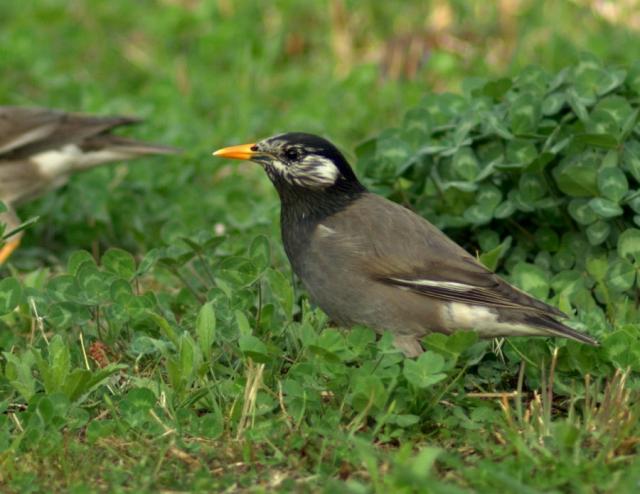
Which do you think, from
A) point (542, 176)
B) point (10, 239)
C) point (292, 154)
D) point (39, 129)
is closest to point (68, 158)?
point (39, 129)

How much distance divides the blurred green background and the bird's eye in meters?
2.74

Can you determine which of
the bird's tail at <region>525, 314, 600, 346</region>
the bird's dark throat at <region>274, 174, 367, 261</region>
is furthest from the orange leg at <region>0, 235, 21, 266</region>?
the bird's tail at <region>525, 314, 600, 346</region>

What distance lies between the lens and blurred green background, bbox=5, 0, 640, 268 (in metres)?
9.12

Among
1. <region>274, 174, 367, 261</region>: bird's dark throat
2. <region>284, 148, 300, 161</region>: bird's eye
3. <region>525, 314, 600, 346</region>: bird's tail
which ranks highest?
<region>284, 148, 300, 161</region>: bird's eye

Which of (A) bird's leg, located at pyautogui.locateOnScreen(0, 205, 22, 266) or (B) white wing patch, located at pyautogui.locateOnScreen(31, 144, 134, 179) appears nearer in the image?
(A) bird's leg, located at pyautogui.locateOnScreen(0, 205, 22, 266)

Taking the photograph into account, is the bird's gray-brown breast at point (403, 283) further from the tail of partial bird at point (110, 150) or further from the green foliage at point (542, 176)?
the tail of partial bird at point (110, 150)

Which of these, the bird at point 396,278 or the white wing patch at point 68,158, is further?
the white wing patch at point 68,158

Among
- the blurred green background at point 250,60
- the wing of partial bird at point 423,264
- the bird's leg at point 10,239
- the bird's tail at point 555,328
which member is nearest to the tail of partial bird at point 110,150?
the blurred green background at point 250,60

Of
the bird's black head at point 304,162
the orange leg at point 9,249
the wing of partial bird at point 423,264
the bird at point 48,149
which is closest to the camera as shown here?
the wing of partial bird at point 423,264

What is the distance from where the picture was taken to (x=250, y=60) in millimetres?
10461

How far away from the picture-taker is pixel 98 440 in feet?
15.5

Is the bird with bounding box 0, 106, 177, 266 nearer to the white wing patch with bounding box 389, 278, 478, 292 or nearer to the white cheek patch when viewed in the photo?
the white cheek patch

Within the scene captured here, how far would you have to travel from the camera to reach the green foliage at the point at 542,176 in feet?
19.2

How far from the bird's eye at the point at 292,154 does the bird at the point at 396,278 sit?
110 mm
